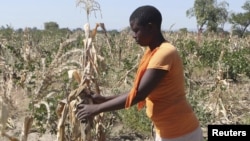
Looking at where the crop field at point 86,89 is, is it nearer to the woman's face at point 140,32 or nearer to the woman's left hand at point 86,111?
the woman's left hand at point 86,111

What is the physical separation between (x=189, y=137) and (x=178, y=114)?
16 centimetres

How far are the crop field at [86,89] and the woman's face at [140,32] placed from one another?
0.30 metres

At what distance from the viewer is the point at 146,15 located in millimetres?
2621

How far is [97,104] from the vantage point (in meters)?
2.56

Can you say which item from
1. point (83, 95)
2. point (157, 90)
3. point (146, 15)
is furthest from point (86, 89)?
point (146, 15)

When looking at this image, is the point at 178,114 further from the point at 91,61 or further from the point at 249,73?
the point at 249,73

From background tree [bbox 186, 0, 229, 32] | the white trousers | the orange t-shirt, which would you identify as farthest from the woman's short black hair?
background tree [bbox 186, 0, 229, 32]

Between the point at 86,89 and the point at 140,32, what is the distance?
443 mm

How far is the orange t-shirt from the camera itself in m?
2.66

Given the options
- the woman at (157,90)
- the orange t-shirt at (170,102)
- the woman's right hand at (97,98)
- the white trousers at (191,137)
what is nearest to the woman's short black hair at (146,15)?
the woman at (157,90)

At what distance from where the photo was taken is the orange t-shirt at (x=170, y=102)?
8.71ft

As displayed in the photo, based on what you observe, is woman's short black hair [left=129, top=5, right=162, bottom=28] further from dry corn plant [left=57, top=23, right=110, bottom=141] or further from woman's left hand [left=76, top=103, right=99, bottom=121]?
woman's left hand [left=76, top=103, right=99, bottom=121]

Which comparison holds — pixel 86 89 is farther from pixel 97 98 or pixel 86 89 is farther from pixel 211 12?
pixel 211 12

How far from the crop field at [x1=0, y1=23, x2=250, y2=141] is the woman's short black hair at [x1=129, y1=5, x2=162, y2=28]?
0.33 metres
